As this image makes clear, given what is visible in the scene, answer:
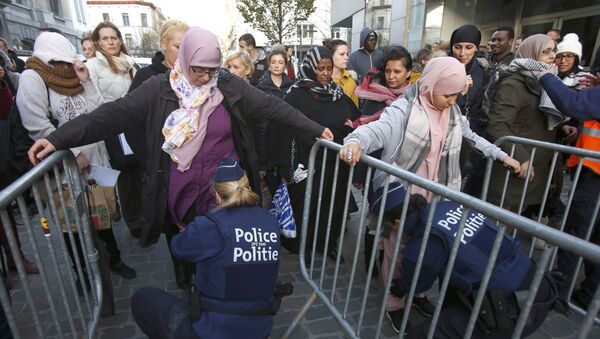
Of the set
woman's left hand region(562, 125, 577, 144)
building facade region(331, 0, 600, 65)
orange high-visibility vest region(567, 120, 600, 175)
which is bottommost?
woman's left hand region(562, 125, 577, 144)

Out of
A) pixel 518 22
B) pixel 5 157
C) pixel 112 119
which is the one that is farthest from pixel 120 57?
pixel 518 22

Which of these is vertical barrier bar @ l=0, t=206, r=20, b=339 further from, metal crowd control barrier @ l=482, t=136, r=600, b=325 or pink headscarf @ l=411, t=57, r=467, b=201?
metal crowd control barrier @ l=482, t=136, r=600, b=325

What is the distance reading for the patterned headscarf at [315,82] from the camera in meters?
3.18

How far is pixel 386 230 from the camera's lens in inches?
80.2

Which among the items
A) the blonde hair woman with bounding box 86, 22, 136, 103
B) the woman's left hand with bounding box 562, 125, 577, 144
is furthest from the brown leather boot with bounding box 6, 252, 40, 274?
the woman's left hand with bounding box 562, 125, 577, 144

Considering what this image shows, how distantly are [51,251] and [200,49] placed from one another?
1286 mm

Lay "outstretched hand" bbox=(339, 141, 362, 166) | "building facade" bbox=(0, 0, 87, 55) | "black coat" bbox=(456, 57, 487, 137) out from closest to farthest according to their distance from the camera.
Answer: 1. "outstretched hand" bbox=(339, 141, 362, 166)
2. "black coat" bbox=(456, 57, 487, 137)
3. "building facade" bbox=(0, 0, 87, 55)

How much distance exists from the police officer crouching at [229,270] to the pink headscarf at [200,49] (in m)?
0.72

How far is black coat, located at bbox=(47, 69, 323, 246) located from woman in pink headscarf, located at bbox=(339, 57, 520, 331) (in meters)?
0.47

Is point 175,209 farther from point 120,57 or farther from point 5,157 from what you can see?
point 120,57

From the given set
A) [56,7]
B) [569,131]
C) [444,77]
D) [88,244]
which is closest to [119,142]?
[88,244]

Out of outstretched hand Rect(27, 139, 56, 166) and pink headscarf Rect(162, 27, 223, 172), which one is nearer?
outstretched hand Rect(27, 139, 56, 166)

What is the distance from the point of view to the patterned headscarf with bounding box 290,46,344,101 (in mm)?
3184

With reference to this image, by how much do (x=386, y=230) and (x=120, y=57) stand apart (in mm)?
3051
